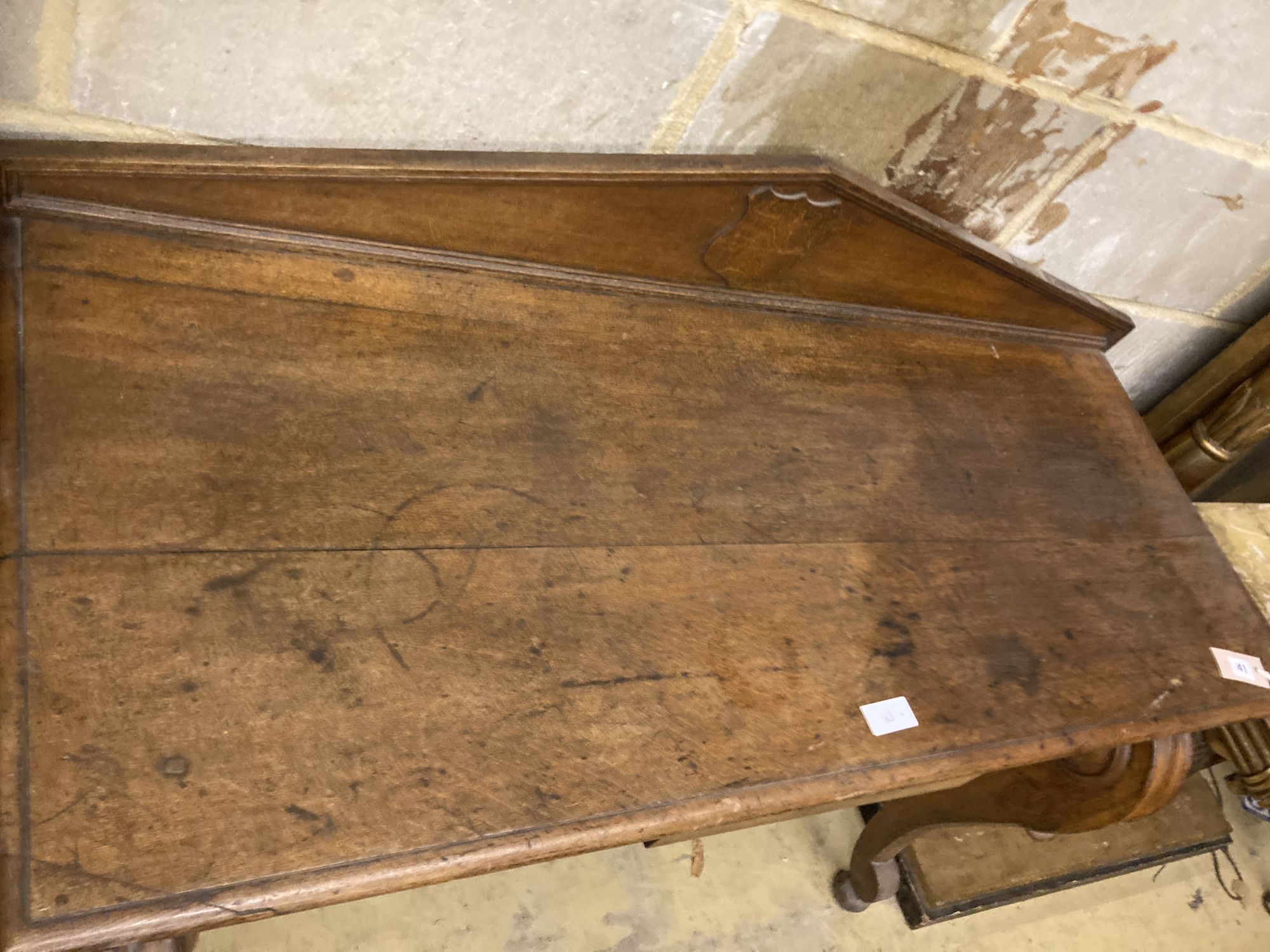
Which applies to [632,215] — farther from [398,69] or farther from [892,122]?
[892,122]

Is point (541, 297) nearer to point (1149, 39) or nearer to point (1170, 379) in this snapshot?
point (1149, 39)

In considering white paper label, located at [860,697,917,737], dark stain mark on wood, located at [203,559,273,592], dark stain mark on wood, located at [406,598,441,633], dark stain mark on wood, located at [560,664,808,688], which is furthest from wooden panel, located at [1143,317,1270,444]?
dark stain mark on wood, located at [203,559,273,592]

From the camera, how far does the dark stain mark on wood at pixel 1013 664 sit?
3.77ft

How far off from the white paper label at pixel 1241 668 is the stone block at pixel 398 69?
1.20 meters

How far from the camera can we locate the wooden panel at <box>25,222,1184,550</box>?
2.92ft

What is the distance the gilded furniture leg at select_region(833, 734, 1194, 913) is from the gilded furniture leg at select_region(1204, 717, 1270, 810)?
109 cm

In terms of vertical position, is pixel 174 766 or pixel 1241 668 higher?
pixel 174 766

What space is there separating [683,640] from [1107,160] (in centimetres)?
123

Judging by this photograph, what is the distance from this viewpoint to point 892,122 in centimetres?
137

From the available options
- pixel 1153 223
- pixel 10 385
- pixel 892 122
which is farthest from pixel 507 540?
pixel 1153 223

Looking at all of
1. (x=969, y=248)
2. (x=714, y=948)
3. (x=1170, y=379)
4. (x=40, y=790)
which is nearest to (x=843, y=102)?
(x=969, y=248)

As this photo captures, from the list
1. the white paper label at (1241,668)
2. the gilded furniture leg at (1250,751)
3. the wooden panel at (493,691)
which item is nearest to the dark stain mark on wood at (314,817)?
the wooden panel at (493,691)

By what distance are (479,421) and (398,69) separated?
0.43m

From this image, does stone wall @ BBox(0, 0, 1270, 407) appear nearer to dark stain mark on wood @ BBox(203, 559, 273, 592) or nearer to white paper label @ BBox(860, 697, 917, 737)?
dark stain mark on wood @ BBox(203, 559, 273, 592)
